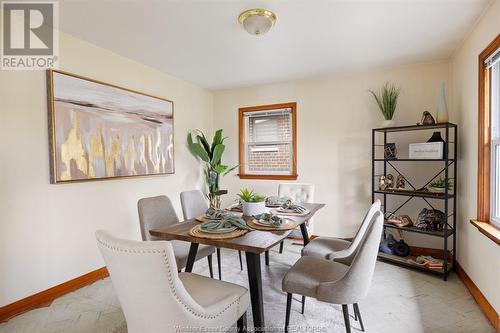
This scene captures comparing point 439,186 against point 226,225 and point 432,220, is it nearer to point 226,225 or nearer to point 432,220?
point 432,220

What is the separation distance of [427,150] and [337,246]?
1523 mm

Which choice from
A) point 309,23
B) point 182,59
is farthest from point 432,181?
point 182,59

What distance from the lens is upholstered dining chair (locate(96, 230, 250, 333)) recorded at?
1087 millimetres

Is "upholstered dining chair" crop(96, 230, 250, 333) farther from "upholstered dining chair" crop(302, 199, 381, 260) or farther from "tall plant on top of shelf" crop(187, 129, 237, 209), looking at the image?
"tall plant on top of shelf" crop(187, 129, 237, 209)

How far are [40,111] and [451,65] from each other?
4369 mm

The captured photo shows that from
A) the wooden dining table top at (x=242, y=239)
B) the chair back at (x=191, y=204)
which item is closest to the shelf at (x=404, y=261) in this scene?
the wooden dining table top at (x=242, y=239)

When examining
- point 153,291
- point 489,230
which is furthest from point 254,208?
point 489,230

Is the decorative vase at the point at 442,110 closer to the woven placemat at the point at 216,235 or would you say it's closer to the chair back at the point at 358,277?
the chair back at the point at 358,277

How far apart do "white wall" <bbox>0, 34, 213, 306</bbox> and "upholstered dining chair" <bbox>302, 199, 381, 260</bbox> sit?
213 centimetres

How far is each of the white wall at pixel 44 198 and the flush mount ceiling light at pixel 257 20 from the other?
5.36 feet

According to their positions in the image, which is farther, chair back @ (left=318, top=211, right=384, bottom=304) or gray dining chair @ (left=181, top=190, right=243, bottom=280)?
gray dining chair @ (left=181, top=190, right=243, bottom=280)

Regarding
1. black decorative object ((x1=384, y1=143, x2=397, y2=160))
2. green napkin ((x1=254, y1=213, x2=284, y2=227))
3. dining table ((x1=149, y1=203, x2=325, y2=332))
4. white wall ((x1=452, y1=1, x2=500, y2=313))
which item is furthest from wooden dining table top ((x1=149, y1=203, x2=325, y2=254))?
black decorative object ((x1=384, y1=143, x2=397, y2=160))

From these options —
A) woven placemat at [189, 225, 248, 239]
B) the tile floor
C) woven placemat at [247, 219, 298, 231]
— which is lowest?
the tile floor

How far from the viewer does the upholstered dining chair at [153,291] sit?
3.57 feet
